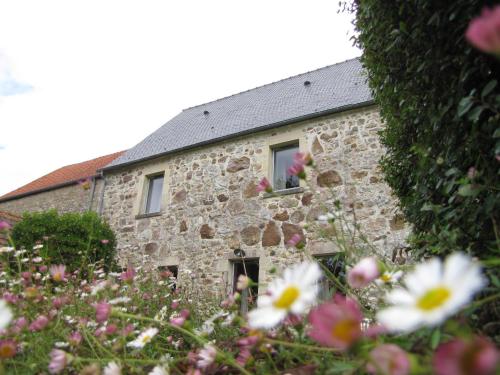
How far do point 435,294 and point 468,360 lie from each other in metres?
0.14

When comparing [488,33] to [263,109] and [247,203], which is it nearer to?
[247,203]

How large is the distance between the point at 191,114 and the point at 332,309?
12.6m

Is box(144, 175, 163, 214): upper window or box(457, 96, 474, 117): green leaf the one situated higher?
box(144, 175, 163, 214): upper window

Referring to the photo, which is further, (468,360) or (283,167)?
(283,167)

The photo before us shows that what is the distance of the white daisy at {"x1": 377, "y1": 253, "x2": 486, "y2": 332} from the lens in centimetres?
49

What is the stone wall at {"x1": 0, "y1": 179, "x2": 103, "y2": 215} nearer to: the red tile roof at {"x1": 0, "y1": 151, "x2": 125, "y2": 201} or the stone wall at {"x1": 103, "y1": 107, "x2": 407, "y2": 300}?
the stone wall at {"x1": 103, "y1": 107, "x2": 407, "y2": 300}

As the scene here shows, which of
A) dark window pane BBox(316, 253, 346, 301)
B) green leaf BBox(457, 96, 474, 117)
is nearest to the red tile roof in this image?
dark window pane BBox(316, 253, 346, 301)

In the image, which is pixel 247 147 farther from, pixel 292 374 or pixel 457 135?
pixel 292 374

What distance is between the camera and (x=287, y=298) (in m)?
0.74

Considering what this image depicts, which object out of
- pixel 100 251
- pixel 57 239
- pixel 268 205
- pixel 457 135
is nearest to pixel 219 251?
pixel 268 205

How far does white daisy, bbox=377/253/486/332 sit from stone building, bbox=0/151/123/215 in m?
9.51

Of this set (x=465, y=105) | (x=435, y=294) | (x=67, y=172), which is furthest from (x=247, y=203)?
(x=67, y=172)

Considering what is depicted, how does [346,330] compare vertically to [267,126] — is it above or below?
below

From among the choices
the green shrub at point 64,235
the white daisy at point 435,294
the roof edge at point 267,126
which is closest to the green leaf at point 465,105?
the white daisy at point 435,294
